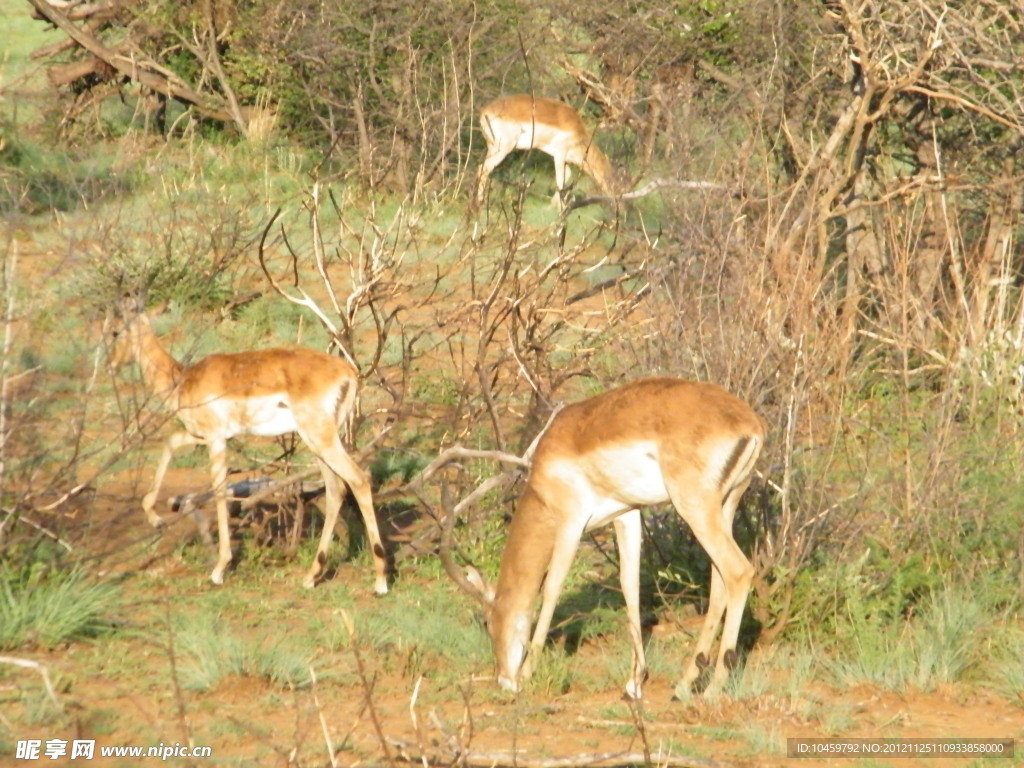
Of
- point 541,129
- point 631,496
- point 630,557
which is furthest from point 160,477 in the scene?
point 541,129

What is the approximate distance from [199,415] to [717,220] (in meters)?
3.42

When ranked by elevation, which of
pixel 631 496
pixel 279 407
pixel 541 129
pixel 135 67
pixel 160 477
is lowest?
pixel 541 129

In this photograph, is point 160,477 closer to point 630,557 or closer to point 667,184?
point 630,557

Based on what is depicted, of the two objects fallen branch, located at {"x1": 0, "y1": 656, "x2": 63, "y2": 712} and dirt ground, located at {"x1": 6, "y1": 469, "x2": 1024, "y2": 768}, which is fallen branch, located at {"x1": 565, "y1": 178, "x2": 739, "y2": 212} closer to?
dirt ground, located at {"x1": 6, "y1": 469, "x2": 1024, "y2": 768}

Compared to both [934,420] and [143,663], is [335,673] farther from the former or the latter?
[934,420]

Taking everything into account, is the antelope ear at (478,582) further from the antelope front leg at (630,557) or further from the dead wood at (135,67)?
the dead wood at (135,67)

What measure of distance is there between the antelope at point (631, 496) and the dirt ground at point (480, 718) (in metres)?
0.22

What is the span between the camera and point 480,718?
603 cm

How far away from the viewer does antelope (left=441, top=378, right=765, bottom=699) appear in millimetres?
6160

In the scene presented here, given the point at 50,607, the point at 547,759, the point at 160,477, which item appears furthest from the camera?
the point at 160,477

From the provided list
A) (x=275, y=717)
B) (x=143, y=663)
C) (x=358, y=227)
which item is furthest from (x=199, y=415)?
(x=358, y=227)

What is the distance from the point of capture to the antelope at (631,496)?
6.16 m

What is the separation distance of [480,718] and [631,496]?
3.90 ft

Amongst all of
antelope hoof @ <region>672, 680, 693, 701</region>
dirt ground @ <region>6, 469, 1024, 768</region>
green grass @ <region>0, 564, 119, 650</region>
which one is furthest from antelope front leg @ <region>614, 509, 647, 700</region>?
green grass @ <region>0, 564, 119, 650</region>
